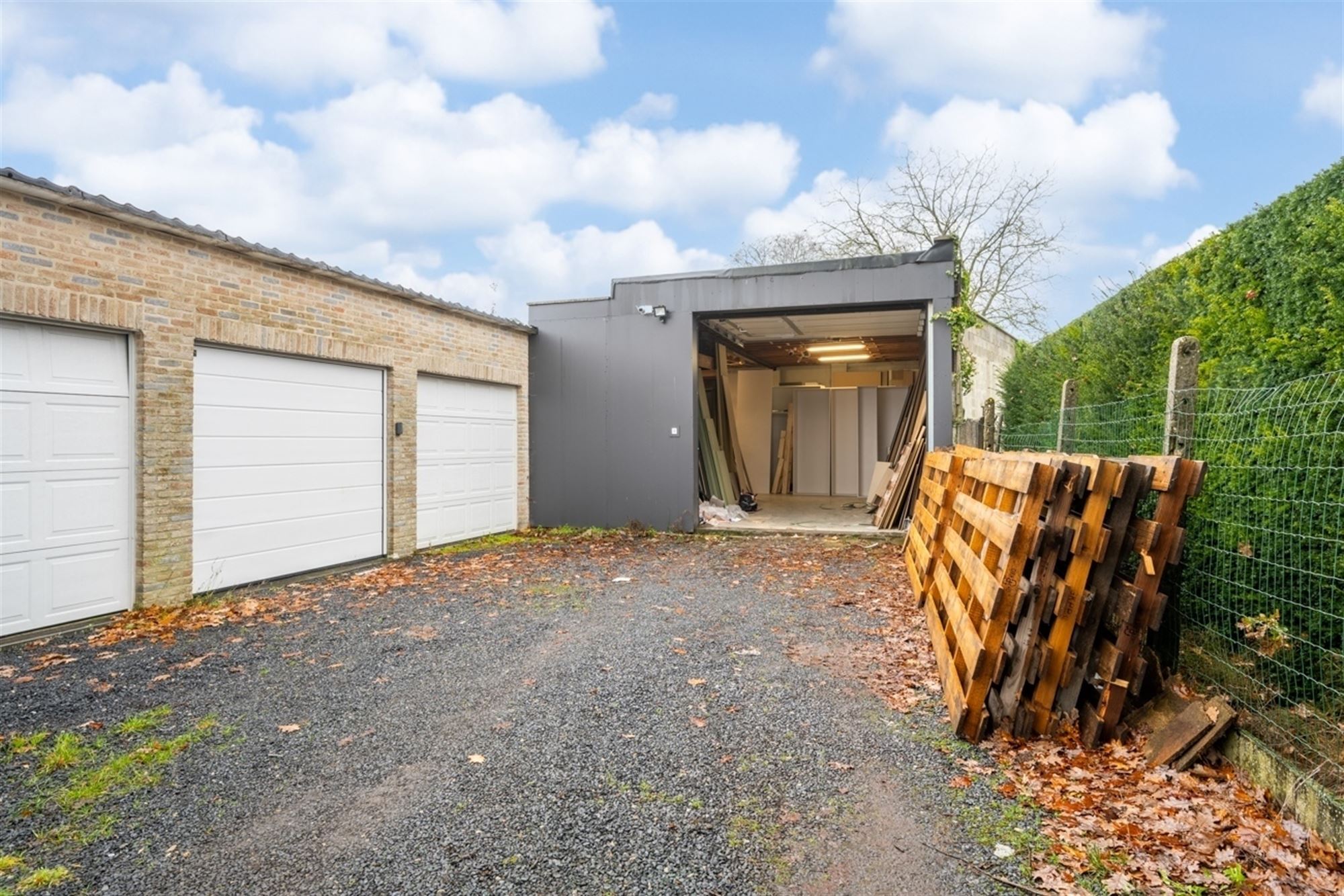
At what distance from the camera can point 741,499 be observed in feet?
40.3

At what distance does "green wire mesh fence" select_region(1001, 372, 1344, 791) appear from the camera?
9.05 feet

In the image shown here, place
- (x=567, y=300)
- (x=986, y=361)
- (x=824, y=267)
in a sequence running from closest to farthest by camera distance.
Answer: (x=824, y=267) → (x=567, y=300) → (x=986, y=361)

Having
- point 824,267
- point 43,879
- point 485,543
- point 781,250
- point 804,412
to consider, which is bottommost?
point 485,543

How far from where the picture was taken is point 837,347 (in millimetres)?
13984

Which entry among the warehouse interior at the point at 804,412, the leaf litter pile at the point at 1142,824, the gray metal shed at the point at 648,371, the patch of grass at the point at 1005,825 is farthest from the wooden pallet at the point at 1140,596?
the warehouse interior at the point at 804,412

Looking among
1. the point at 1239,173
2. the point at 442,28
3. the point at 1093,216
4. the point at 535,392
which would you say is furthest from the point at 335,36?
the point at 1093,216

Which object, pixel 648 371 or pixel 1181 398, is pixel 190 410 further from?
pixel 1181 398

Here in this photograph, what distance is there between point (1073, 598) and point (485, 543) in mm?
7893

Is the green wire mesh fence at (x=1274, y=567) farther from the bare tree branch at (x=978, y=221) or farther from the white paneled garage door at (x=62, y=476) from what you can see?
the bare tree branch at (x=978, y=221)

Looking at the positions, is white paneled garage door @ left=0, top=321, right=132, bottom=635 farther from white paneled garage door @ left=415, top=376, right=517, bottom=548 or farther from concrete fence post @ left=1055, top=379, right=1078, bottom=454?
concrete fence post @ left=1055, top=379, right=1078, bottom=454

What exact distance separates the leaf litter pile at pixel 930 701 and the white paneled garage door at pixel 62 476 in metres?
0.38

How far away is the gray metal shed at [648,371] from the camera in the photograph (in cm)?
964

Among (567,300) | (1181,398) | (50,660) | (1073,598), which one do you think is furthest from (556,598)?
(567,300)

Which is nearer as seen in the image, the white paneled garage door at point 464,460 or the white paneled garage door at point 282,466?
the white paneled garage door at point 282,466
